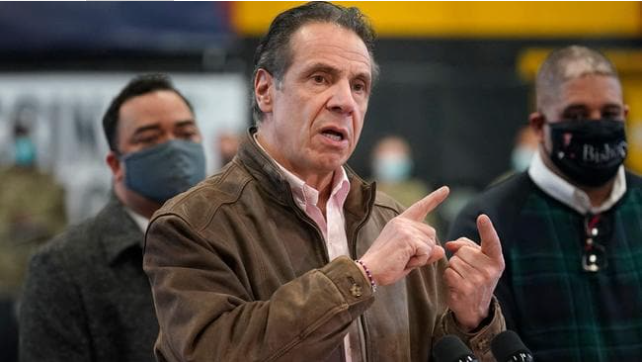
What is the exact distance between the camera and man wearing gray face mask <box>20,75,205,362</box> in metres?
3.41

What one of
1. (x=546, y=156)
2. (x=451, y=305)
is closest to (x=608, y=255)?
(x=546, y=156)

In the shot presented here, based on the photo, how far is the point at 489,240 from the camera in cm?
266

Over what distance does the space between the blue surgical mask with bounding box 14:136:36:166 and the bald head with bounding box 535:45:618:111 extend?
5.29m

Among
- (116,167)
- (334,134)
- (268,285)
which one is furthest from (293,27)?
(116,167)

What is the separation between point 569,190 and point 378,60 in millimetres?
6586

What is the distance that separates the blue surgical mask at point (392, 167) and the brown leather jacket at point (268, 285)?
649 cm

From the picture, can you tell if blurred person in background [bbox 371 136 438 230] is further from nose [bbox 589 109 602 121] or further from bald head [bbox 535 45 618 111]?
nose [bbox 589 109 602 121]

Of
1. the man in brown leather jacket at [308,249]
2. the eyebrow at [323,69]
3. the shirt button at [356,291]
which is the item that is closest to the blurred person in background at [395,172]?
the man in brown leather jacket at [308,249]

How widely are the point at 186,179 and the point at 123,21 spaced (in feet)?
19.1

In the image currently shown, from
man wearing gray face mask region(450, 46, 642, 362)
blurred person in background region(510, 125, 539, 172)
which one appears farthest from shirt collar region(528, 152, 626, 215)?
blurred person in background region(510, 125, 539, 172)

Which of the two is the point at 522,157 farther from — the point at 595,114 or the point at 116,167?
the point at 116,167

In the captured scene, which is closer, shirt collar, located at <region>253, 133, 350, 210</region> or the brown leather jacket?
the brown leather jacket

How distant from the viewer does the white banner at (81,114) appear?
8789 mm

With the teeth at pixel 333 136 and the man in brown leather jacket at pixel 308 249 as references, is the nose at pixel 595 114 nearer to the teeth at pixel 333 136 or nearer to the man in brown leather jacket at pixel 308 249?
the man in brown leather jacket at pixel 308 249
